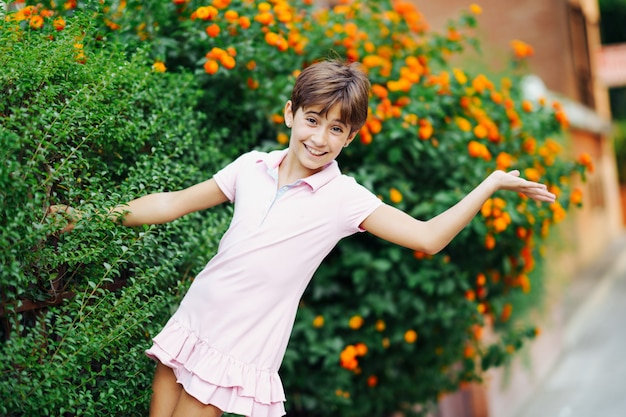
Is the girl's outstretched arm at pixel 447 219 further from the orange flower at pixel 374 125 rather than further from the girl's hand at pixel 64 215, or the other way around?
the orange flower at pixel 374 125

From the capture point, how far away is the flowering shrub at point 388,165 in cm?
344

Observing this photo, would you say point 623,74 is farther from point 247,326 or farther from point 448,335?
point 247,326

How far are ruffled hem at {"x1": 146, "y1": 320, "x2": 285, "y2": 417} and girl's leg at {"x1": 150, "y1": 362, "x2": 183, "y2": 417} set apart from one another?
0.05 meters

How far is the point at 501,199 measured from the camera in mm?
3682

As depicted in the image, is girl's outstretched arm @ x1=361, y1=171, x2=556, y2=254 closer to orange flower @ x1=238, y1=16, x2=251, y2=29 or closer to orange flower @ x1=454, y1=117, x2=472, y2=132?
orange flower @ x1=238, y1=16, x2=251, y2=29

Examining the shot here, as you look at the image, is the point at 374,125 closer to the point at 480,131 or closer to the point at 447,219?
the point at 480,131

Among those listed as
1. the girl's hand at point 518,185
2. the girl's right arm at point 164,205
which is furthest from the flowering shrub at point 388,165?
the girl's hand at point 518,185

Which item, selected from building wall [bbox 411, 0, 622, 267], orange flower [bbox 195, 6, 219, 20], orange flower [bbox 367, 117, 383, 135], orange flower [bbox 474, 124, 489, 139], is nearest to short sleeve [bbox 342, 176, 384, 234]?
orange flower [bbox 195, 6, 219, 20]

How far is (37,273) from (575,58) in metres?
12.4

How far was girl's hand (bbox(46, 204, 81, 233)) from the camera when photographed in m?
2.09

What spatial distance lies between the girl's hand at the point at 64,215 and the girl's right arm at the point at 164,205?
0.13 metres

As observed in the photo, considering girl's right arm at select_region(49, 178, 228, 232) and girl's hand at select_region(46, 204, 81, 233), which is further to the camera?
girl's right arm at select_region(49, 178, 228, 232)

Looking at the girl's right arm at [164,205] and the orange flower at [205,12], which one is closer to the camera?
the girl's right arm at [164,205]

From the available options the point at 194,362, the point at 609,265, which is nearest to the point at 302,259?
the point at 194,362
